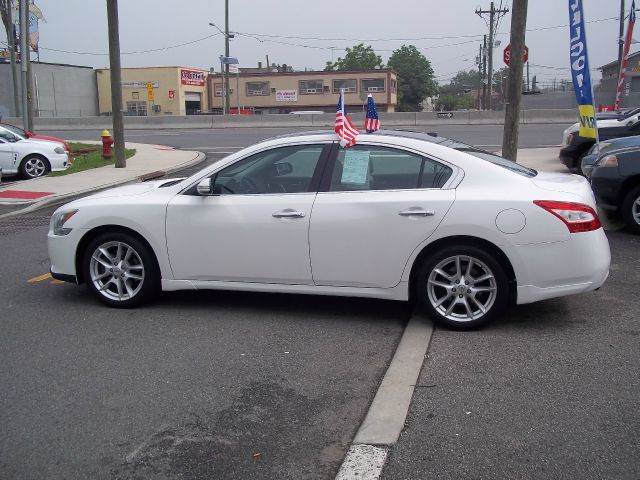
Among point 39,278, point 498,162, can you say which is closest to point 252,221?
point 498,162

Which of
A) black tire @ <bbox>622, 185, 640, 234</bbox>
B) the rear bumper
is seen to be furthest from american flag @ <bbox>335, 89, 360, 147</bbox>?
black tire @ <bbox>622, 185, 640, 234</bbox>

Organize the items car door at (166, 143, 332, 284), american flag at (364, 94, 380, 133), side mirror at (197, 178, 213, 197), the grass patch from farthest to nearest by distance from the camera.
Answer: the grass patch, american flag at (364, 94, 380, 133), side mirror at (197, 178, 213, 197), car door at (166, 143, 332, 284)

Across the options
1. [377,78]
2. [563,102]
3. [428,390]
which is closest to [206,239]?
[428,390]

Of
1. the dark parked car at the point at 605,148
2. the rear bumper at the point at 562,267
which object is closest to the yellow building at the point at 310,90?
the dark parked car at the point at 605,148

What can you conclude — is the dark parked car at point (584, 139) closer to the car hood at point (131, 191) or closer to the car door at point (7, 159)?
the car hood at point (131, 191)

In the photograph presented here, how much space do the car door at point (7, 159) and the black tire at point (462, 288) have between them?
14218 millimetres

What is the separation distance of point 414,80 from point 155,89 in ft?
136

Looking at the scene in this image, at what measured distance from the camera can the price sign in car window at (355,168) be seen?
5.44m

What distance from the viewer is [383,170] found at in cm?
545

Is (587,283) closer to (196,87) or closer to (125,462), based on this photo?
(125,462)

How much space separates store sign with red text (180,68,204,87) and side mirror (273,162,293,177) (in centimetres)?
7048

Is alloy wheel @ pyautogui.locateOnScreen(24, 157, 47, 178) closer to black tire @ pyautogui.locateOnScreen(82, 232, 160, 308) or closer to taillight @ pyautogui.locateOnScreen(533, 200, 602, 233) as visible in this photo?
black tire @ pyautogui.locateOnScreen(82, 232, 160, 308)

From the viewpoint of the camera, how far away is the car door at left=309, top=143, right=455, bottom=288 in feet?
17.0

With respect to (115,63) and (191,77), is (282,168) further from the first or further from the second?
(191,77)
